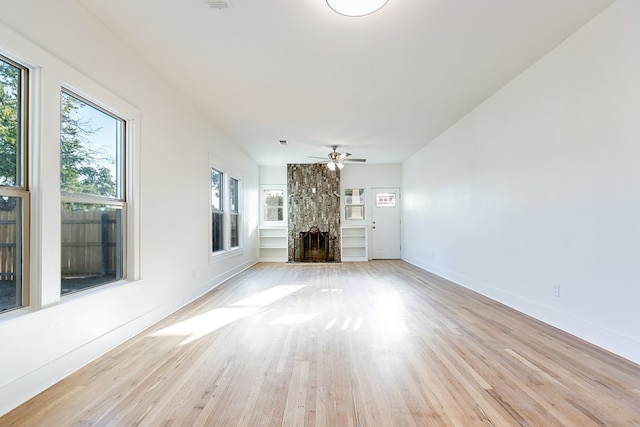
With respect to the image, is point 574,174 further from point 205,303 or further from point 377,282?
point 205,303

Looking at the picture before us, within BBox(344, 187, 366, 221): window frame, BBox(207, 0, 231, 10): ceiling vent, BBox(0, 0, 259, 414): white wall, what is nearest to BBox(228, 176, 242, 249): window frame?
BBox(0, 0, 259, 414): white wall

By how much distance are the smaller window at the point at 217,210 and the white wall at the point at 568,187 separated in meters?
4.14

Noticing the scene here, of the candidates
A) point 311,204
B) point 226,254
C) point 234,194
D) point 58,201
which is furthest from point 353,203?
point 58,201

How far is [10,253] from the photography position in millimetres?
1779

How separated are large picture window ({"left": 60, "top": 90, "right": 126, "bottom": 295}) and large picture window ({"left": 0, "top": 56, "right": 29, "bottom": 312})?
0.95 ft

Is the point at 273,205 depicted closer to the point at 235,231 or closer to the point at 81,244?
the point at 235,231

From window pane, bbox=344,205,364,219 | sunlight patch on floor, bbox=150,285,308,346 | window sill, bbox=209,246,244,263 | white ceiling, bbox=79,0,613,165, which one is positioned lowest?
sunlight patch on floor, bbox=150,285,308,346

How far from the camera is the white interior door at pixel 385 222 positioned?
855cm

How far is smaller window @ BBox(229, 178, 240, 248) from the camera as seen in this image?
633 centimetres

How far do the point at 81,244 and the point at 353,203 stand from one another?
6912mm

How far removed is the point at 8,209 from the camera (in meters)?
1.76

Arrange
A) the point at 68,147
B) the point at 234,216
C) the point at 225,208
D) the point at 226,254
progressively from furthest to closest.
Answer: the point at 234,216
the point at 225,208
the point at 226,254
the point at 68,147

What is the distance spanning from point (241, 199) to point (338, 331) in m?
4.65

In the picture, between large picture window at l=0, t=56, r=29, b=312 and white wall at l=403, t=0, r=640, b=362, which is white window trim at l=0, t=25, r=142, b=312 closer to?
large picture window at l=0, t=56, r=29, b=312
